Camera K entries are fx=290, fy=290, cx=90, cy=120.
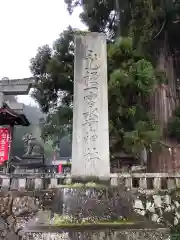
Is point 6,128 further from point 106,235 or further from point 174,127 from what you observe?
point 106,235

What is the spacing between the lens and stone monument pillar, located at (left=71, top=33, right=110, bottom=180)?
16.1 feet

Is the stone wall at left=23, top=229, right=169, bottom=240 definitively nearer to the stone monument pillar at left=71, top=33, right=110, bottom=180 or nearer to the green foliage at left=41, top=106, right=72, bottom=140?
the stone monument pillar at left=71, top=33, right=110, bottom=180

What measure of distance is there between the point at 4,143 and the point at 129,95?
4.34 m

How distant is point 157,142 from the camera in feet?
29.5

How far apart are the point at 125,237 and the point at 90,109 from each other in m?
2.53

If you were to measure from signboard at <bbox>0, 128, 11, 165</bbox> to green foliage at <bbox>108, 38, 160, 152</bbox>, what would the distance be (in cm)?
343

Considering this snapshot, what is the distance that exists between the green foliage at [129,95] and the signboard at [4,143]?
11.3 feet

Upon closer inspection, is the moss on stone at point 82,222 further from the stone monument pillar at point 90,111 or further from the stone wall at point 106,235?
the stone monument pillar at point 90,111

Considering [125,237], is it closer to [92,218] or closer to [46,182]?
[92,218]

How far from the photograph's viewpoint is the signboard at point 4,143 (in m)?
9.34

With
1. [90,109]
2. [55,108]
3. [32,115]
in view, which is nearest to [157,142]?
[90,109]

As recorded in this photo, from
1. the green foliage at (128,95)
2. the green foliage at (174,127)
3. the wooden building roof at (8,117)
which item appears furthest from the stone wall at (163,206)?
the wooden building roof at (8,117)

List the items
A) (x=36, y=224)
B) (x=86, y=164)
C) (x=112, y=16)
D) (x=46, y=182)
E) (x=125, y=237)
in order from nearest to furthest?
(x=125, y=237), (x=36, y=224), (x=86, y=164), (x=46, y=182), (x=112, y=16)

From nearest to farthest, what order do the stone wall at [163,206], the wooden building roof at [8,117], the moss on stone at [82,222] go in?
the moss on stone at [82,222], the stone wall at [163,206], the wooden building roof at [8,117]
